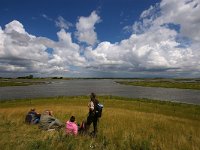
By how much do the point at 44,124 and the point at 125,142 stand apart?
5.86 meters

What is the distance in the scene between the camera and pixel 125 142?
11.0 meters

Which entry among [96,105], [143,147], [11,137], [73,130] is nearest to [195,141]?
[143,147]

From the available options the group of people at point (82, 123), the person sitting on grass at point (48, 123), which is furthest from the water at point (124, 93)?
the person sitting on grass at point (48, 123)

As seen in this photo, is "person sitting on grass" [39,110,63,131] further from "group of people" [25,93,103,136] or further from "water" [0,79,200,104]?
"water" [0,79,200,104]

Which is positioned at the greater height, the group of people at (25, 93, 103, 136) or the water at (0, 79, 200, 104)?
the group of people at (25, 93, 103, 136)

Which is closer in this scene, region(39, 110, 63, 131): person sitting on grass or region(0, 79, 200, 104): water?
region(39, 110, 63, 131): person sitting on grass

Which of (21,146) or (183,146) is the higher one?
(21,146)

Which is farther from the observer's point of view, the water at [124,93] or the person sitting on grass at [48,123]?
the water at [124,93]

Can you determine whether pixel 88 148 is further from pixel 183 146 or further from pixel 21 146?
pixel 183 146

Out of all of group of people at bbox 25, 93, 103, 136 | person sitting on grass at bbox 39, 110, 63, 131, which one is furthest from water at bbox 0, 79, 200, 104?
person sitting on grass at bbox 39, 110, 63, 131

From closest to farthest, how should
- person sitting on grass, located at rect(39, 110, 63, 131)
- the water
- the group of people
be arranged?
the group of people < person sitting on grass, located at rect(39, 110, 63, 131) < the water

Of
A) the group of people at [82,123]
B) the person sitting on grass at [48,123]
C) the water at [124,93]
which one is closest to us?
the group of people at [82,123]

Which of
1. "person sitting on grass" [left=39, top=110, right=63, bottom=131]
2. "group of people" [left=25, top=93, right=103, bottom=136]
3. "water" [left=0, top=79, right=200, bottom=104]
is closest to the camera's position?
"group of people" [left=25, top=93, right=103, bottom=136]

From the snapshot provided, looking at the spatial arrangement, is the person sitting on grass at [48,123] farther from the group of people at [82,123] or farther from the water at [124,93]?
the water at [124,93]
